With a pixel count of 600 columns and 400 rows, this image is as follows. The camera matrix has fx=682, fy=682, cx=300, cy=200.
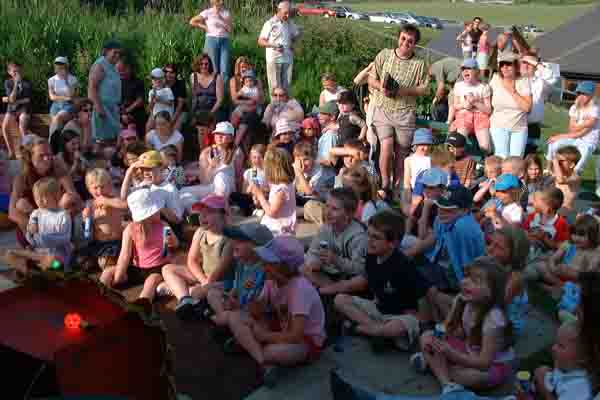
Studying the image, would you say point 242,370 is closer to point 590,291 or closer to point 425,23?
point 590,291

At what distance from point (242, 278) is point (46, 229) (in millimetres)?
2022

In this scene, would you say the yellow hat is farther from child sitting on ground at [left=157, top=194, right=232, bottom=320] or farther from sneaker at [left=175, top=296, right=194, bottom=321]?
sneaker at [left=175, top=296, right=194, bottom=321]

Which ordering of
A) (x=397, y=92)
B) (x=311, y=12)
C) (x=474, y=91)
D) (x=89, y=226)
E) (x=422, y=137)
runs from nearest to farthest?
1. (x=89, y=226)
2. (x=422, y=137)
3. (x=397, y=92)
4. (x=474, y=91)
5. (x=311, y=12)

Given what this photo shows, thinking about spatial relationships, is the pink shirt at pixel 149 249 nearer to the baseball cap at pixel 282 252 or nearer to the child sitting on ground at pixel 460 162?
the baseball cap at pixel 282 252

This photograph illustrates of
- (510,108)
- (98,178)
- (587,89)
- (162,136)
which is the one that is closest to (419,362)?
(98,178)

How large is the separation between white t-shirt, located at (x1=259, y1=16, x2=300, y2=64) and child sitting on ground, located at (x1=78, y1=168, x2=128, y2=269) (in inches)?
190

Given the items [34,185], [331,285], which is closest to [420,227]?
[331,285]

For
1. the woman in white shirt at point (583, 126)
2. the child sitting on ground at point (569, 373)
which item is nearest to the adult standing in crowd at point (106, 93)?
the woman in white shirt at point (583, 126)

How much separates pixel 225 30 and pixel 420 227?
18.8 feet

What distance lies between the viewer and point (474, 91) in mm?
8578

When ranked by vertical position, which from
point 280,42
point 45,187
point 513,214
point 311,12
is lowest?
point 513,214

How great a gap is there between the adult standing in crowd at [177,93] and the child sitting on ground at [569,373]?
7086 millimetres

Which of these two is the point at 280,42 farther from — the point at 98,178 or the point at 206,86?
the point at 98,178

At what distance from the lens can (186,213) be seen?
714 cm
